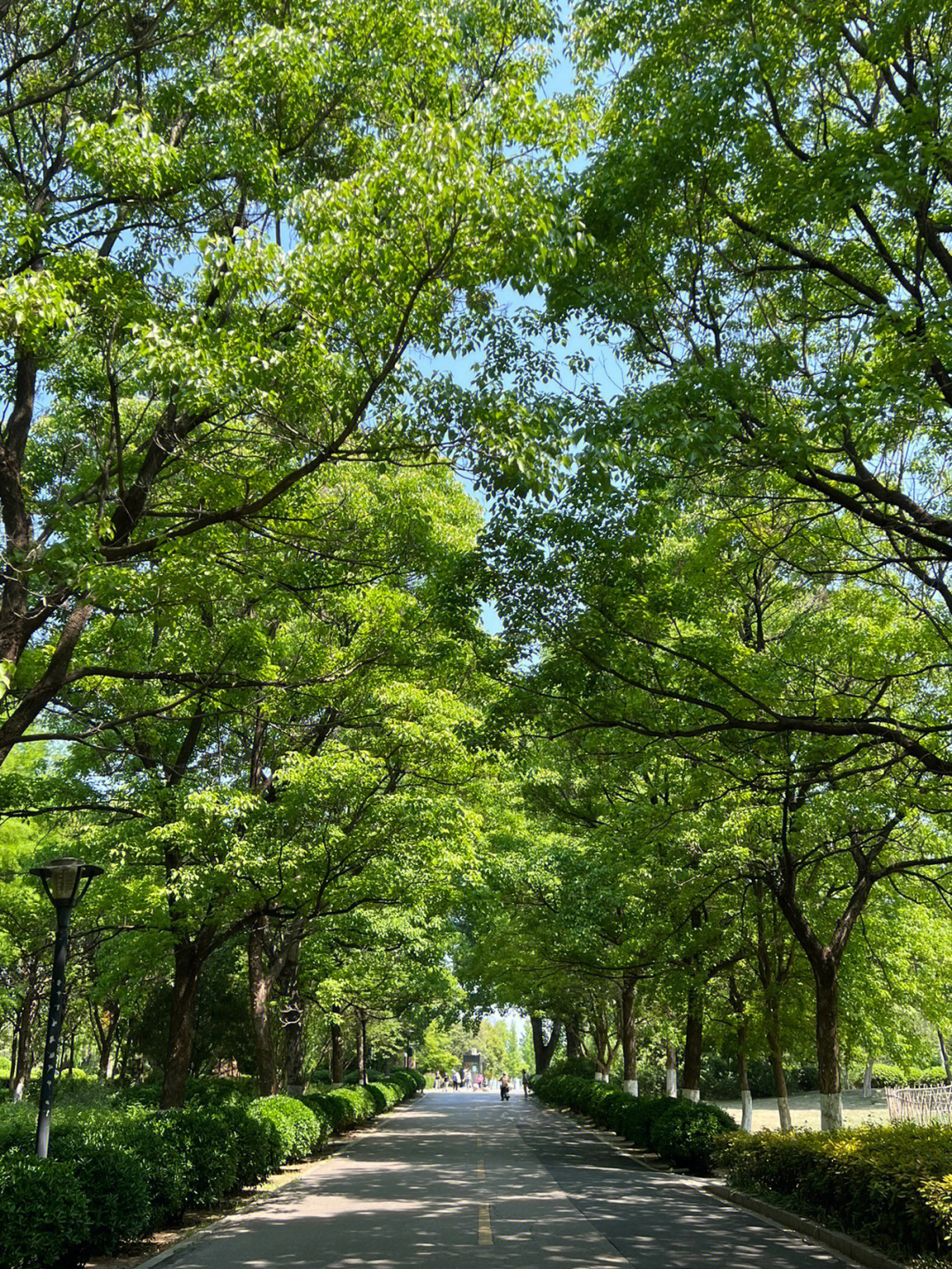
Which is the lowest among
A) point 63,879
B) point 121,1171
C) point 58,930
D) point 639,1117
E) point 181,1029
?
point 639,1117

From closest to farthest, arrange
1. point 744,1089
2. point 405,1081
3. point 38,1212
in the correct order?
point 38,1212 → point 744,1089 → point 405,1081

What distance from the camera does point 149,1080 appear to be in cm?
3102

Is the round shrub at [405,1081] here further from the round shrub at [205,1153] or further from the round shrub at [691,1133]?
the round shrub at [205,1153]

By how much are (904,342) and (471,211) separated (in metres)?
3.24

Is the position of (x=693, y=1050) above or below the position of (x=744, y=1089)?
above

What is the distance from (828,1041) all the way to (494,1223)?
5467mm

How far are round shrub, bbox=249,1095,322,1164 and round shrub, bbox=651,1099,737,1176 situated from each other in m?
6.05

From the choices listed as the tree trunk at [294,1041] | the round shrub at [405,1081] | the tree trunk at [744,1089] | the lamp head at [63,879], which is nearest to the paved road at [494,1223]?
the tree trunk at [744,1089]

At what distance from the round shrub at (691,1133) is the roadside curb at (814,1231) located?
243 cm

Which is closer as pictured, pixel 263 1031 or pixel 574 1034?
pixel 263 1031

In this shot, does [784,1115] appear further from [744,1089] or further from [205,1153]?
[205,1153]

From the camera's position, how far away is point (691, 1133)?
16047 mm

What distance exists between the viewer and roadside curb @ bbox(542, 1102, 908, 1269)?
8.41 metres

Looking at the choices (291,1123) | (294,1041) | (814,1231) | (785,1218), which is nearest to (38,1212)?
(814,1231)
